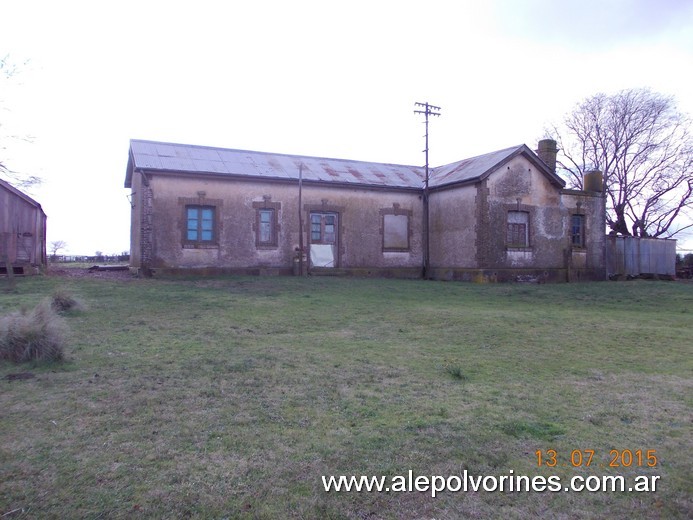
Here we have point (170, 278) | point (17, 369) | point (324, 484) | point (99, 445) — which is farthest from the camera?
point (170, 278)

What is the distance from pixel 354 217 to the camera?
21.8 m

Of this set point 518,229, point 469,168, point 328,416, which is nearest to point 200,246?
point 469,168

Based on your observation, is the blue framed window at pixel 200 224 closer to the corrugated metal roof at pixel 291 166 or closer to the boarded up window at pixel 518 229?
the corrugated metal roof at pixel 291 166

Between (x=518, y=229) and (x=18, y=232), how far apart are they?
1904cm

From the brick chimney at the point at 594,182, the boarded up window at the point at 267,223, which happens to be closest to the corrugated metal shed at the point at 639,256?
the brick chimney at the point at 594,182

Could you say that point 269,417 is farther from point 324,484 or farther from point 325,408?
point 324,484

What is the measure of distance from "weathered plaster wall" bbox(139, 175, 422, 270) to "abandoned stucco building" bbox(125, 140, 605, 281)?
0.13ft

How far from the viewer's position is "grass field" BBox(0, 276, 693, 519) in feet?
11.0

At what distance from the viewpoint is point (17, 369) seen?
5941 millimetres

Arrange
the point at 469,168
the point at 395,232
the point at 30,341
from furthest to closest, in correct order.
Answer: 1. the point at 469,168
2. the point at 395,232
3. the point at 30,341

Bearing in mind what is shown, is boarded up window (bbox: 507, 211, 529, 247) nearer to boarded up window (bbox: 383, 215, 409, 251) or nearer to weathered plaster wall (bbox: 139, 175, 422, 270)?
weathered plaster wall (bbox: 139, 175, 422, 270)

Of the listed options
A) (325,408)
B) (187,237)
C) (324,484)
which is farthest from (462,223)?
(324,484)

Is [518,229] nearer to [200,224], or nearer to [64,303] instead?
[200,224]

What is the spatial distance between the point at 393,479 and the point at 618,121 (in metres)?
40.0
